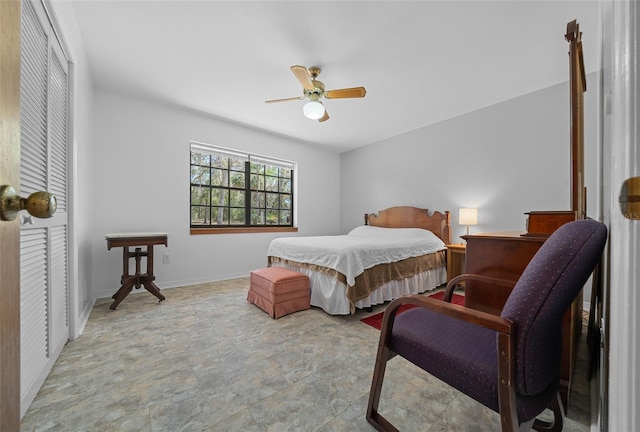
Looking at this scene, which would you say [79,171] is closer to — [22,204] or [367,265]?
[22,204]

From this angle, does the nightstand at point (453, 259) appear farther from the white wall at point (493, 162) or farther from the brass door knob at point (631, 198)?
the brass door knob at point (631, 198)

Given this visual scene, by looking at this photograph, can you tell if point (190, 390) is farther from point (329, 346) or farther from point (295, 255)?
point (295, 255)

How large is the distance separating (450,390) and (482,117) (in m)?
3.57

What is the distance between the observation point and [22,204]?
Result: 1.43 feet

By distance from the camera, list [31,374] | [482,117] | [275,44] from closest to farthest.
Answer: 1. [31,374]
2. [275,44]
3. [482,117]

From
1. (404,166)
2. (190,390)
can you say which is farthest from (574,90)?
(404,166)

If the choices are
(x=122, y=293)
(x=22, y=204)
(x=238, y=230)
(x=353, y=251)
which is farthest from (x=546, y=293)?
(x=238, y=230)

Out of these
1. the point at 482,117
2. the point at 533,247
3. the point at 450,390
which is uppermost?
the point at 482,117

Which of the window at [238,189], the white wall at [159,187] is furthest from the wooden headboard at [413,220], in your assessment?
the white wall at [159,187]

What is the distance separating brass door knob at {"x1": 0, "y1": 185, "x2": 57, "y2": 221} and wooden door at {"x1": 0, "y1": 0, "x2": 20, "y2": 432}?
18 mm

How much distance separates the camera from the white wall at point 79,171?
1.92 metres

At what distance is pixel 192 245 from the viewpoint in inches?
150

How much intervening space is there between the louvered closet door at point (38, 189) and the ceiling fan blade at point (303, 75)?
5.15ft

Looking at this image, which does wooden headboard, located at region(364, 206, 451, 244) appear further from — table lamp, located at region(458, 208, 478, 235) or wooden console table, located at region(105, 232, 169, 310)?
wooden console table, located at region(105, 232, 169, 310)
